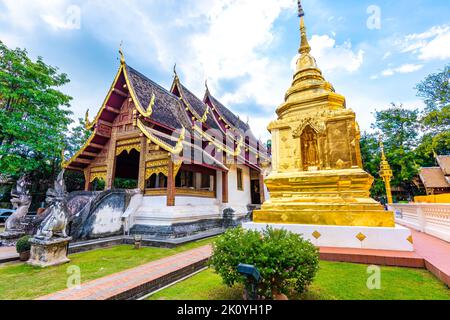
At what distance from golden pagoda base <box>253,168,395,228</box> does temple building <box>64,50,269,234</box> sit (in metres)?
4.43

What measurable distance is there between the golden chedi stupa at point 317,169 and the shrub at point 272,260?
2.33 m

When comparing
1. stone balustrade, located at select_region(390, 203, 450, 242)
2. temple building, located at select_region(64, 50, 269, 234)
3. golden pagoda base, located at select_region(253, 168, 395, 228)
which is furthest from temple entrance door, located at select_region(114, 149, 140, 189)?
stone balustrade, located at select_region(390, 203, 450, 242)

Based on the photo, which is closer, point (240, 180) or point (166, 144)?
point (166, 144)

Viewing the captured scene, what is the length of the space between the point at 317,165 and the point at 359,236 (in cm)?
201

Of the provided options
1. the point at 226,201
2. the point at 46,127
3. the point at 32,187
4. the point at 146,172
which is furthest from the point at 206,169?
the point at 32,187

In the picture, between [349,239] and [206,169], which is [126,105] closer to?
[206,169]

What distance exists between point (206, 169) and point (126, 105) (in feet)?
16.5

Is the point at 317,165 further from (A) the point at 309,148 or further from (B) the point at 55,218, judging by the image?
(B) the point at 55,218

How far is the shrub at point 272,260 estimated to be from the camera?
246cm

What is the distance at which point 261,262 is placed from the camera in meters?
2.46

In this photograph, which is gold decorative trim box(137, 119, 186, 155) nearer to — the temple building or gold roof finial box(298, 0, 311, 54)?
the temple building

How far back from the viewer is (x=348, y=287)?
120 inches

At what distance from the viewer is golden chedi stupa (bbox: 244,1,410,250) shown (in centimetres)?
473

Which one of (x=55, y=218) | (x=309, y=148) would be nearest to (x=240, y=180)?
(x=309, y=148)
